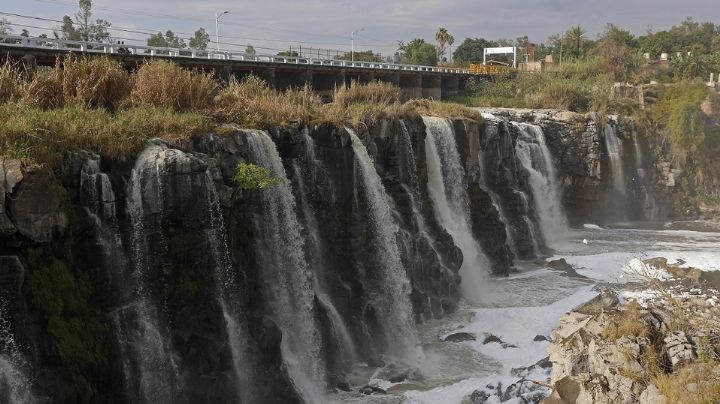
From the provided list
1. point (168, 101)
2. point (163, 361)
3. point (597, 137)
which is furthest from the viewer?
point (597, 137)

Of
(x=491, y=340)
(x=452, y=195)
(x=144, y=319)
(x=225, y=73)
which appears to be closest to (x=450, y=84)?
(x=452, y=195)

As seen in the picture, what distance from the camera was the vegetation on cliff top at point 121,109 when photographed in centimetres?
1606

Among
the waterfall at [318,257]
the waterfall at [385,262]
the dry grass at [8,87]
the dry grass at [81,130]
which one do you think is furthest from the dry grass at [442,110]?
the dry grass at [8,87]

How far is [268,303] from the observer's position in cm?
2078

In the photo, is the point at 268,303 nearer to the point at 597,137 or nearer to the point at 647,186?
the point at 597,137

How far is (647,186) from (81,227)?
3894 centimetres

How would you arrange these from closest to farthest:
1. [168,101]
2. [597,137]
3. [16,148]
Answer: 1. [16,148]
2. [168,101]
3. [597,137]

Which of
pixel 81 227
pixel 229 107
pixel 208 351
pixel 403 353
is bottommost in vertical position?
pixel 403 353

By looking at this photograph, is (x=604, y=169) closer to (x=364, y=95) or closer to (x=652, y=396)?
(x=364, y=95)

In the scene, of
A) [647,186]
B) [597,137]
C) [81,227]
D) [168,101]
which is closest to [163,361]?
[81,227]

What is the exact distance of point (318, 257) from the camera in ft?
77.3

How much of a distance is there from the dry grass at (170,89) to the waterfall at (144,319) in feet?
A: 18.0

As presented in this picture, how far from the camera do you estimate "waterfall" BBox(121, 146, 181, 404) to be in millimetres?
16188

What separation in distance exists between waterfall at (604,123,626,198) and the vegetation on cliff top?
21.4 meters
